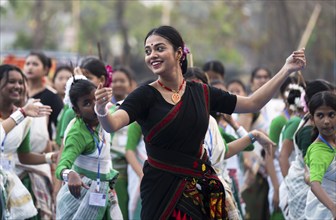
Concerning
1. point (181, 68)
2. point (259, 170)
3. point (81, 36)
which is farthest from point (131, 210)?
point (81, 36)

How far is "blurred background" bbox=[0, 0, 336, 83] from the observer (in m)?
21.2

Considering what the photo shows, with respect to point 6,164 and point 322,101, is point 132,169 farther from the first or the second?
point 322,101

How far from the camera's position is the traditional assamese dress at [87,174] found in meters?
7.68

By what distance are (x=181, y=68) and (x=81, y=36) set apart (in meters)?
33.1

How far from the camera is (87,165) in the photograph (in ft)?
25.7

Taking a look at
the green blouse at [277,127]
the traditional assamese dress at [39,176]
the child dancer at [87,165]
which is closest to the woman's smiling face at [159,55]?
the child dancer at [87,165]

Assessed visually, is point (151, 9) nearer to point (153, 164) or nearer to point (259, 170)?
point (259, 170)

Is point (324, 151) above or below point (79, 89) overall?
below

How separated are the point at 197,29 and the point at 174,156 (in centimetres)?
2612

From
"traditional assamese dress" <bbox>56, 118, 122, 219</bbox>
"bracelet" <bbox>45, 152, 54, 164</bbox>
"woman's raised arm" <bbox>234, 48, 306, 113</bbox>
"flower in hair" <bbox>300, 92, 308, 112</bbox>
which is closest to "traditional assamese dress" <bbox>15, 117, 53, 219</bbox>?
"bracelet" <bbox>45, 152, 54, 164</bbox>

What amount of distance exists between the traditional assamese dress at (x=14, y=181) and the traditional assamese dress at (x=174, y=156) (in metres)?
2.43

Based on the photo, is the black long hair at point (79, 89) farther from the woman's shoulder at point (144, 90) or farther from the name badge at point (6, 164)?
the woman's shoulder at point (144, 90)

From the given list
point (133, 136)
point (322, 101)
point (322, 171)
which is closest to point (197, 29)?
point (133, 136)

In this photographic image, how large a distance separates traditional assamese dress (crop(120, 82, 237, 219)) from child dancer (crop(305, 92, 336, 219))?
120 cm
